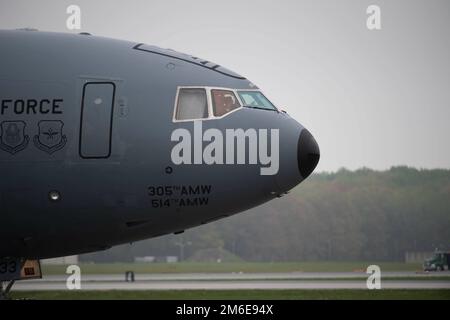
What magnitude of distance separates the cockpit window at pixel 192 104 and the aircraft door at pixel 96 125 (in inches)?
44.6

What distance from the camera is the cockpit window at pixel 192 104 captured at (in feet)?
45.2

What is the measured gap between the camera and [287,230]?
130m

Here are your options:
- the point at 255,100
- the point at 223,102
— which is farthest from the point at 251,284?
the point at 223,102

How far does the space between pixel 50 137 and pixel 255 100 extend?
353 centimetres

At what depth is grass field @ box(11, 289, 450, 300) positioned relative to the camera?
37375 mm

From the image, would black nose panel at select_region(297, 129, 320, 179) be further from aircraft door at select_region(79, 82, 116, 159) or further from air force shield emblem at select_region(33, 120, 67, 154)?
air force shield emblem at select_region(33, 120, 67, 154)

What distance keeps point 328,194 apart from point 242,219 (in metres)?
17.7

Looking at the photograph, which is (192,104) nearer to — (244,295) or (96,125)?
(96,125)

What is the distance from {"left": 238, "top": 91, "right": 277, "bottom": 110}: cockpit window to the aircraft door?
2.26 metres

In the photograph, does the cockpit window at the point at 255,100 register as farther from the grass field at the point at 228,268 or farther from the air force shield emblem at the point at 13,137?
the grass field at the point at 228,268

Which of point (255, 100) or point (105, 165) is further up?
point (255, 100)

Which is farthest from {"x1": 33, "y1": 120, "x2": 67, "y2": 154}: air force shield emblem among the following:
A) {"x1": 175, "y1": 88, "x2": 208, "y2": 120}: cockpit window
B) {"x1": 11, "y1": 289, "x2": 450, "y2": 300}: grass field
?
{"x1": 11, "y1": 289, "x2": 450, "y2": 300}: grass field

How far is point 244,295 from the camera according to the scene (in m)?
39.8
